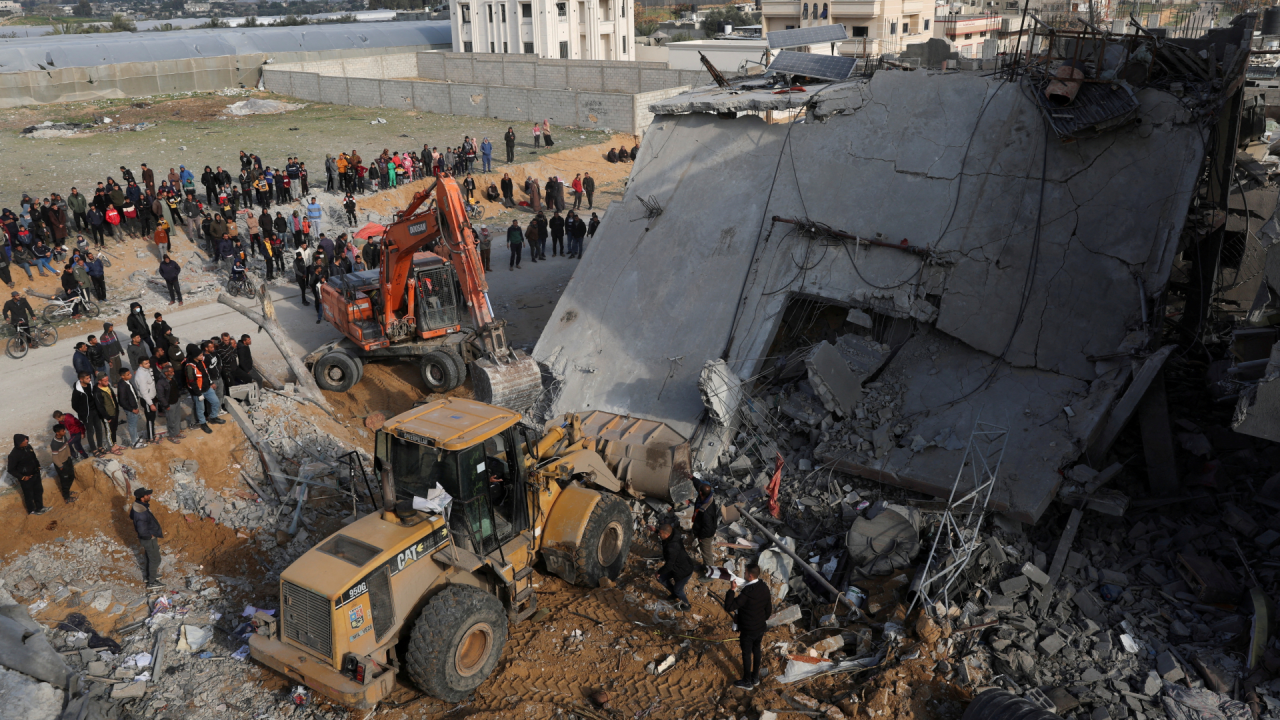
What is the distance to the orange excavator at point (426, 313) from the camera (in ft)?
43.9

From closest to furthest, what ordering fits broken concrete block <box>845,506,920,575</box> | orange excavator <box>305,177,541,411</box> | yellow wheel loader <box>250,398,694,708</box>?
yellow wheel loader <box>250,398,694,708</box>
broken concrete block <box>845,506,920,575</box>
orange excavator <box>305,177,541,411</box>

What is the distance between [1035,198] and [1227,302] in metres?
3.72

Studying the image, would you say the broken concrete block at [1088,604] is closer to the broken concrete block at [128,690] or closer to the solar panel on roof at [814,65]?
the broken concrete block at [128,690]

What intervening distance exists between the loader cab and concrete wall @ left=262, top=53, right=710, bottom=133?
2910cm

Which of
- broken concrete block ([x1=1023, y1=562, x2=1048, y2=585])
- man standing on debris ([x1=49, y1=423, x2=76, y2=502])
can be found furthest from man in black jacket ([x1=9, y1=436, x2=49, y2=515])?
broken concrete block ([x1=1023, y1=562, x2=1048, y2=585])

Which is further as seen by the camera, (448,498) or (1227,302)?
(1227,302)

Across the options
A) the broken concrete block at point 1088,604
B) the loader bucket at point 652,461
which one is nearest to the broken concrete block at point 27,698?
the loader bucket at point 652,461

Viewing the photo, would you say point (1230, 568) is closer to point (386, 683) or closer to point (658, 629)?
point (658, 629)

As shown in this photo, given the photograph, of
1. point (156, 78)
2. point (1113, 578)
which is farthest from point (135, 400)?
point (156, 78)

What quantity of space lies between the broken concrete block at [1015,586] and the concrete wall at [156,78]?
44.8 meters


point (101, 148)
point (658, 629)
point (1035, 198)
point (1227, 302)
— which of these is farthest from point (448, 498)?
point (101, 148)

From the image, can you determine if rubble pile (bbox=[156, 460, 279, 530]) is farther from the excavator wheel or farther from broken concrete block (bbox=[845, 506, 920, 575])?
broken concrete block (bbox=[845, 506, 920, 575])

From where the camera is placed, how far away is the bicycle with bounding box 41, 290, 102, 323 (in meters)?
17.8

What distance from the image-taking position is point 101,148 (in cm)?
3147
